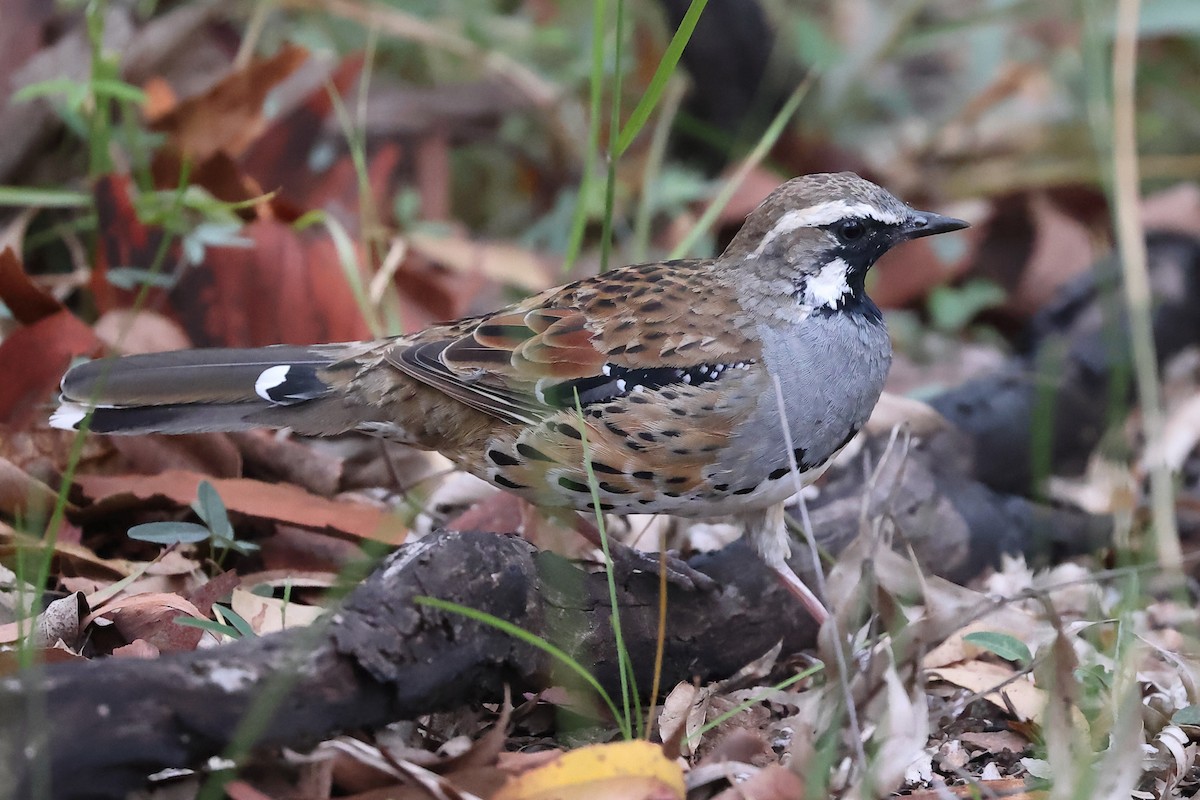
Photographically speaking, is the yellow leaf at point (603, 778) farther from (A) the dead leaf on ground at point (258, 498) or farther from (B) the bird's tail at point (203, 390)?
(B) the bird's tail at point (203, 390)

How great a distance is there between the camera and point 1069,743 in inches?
125

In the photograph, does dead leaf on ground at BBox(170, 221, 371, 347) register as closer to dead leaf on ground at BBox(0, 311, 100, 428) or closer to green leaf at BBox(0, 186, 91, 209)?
green leaf at BBox(0, 186, 91, 209)

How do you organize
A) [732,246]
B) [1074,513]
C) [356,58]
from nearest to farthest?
[732,246]
[1074,513]
[356,58]

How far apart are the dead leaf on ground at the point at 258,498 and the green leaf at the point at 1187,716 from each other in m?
2.42

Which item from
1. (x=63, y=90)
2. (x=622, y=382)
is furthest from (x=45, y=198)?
(x=622, y=382)

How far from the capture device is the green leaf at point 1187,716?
3.79m

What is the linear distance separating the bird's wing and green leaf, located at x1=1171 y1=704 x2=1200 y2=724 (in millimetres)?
1630

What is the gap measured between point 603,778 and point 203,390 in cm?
208

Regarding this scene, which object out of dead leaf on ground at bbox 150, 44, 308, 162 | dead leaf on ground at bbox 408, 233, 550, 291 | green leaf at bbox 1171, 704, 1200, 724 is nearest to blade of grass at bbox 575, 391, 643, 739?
green leaf at bbox 1171, 704, 1200, 724

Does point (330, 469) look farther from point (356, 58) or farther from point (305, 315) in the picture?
point (356, 58)

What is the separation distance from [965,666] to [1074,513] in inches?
65.4

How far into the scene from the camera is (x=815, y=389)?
171 inches

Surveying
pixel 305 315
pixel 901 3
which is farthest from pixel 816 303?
pixel 901 3

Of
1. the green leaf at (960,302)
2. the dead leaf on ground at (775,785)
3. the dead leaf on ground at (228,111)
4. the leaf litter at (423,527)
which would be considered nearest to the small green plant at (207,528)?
the leaf litter at (423,527)
